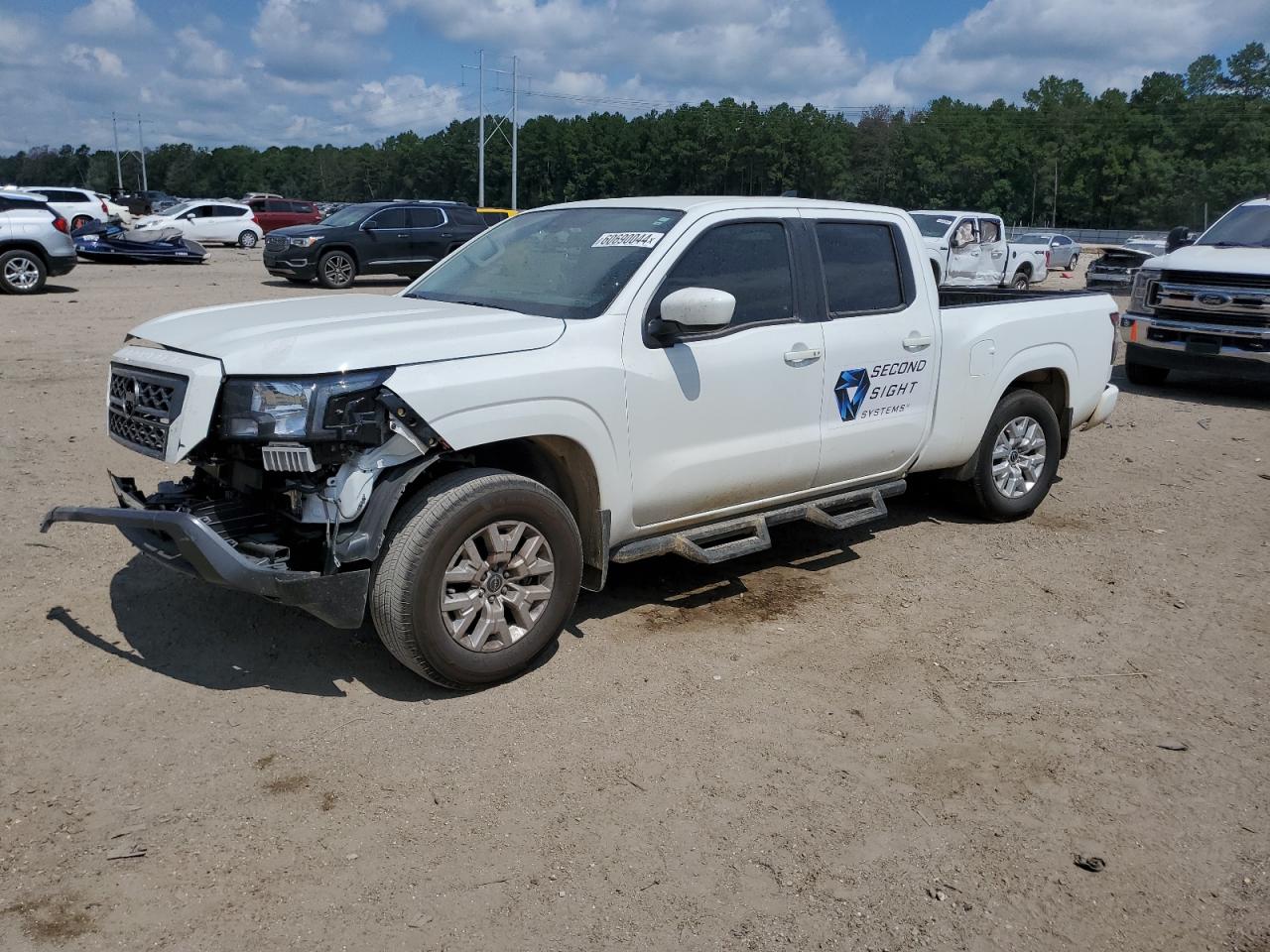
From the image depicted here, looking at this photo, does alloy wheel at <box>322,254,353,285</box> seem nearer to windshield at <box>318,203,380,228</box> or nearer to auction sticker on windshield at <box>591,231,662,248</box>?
windshield at <box>318,203,380,228</box>

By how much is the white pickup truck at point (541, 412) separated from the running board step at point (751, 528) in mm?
14

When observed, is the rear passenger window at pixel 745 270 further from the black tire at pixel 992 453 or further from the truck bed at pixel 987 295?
the truck bed at pixel 987 295

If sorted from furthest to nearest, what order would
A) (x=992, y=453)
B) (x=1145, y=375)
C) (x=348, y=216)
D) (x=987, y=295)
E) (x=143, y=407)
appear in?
(x=348, y=216) < (x=1145, y=375) < (x=987, y=295) < (x=992, y=453) < (x=143, y=407)

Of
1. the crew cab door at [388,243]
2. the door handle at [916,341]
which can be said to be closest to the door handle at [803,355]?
the door handle at [916,341]

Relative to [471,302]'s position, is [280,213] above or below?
above

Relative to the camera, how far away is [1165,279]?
12.1 metres

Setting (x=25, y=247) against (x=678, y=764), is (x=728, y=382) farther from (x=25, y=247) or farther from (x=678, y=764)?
(x=25, y=247)

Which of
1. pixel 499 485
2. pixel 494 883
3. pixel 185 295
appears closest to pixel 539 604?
pixel 499 485

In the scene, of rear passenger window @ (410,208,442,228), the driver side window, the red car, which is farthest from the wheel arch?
the red car

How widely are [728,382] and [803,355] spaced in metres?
0.51

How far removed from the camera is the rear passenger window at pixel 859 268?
5645 millimetres

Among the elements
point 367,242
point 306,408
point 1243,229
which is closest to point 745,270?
point 306,408

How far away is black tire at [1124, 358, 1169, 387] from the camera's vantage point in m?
12.9

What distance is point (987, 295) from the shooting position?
7.41 metres
